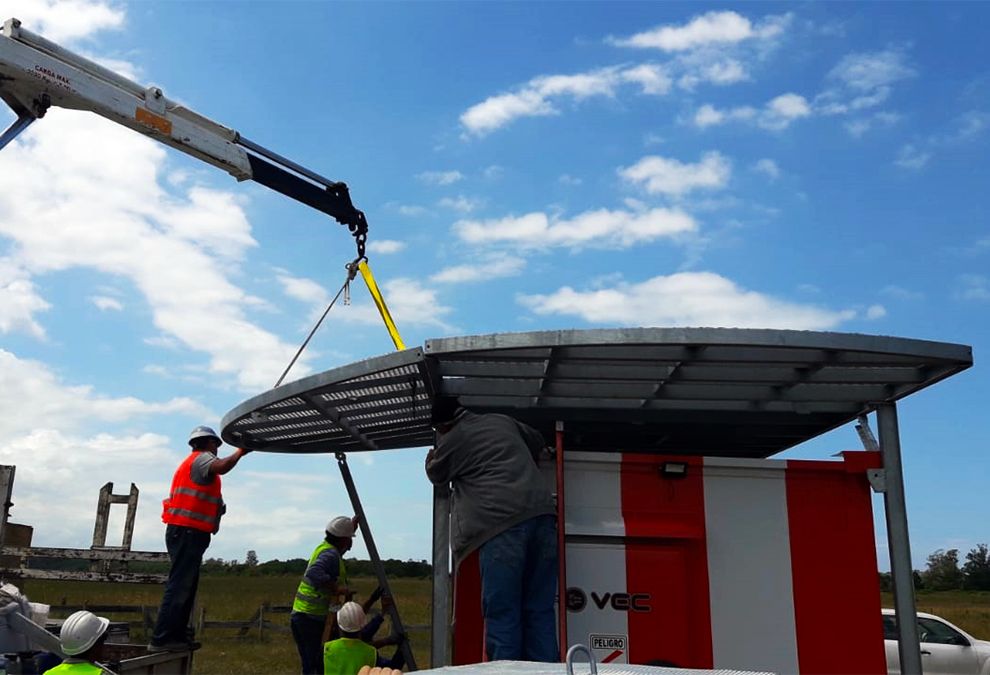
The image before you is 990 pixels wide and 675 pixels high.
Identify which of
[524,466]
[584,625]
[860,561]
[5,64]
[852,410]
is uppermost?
[5,64]

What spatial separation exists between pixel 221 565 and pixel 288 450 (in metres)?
66.6

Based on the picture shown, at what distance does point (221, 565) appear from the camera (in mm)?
68688

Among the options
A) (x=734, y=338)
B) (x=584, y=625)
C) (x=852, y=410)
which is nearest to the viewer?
(x=734, y=338)

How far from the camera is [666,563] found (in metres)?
5.12

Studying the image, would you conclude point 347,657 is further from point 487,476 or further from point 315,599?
point 487,476

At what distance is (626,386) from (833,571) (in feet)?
5.19

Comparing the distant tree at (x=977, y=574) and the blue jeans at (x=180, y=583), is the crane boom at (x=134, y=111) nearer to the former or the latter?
the blue jeans at (x=180, y=583)

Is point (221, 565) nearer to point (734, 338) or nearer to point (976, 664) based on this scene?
point (976, 664)

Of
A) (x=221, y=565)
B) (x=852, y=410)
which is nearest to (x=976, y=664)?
(x=852, y=410)

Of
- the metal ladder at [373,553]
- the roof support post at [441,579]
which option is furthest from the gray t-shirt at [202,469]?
the roof support post at [441,579]

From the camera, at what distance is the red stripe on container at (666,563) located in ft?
16.4

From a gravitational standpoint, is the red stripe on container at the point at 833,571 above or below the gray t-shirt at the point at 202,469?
below

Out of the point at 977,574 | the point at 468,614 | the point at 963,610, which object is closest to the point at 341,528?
Answer: the point at 468,614

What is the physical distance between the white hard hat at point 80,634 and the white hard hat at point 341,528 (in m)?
3.06
